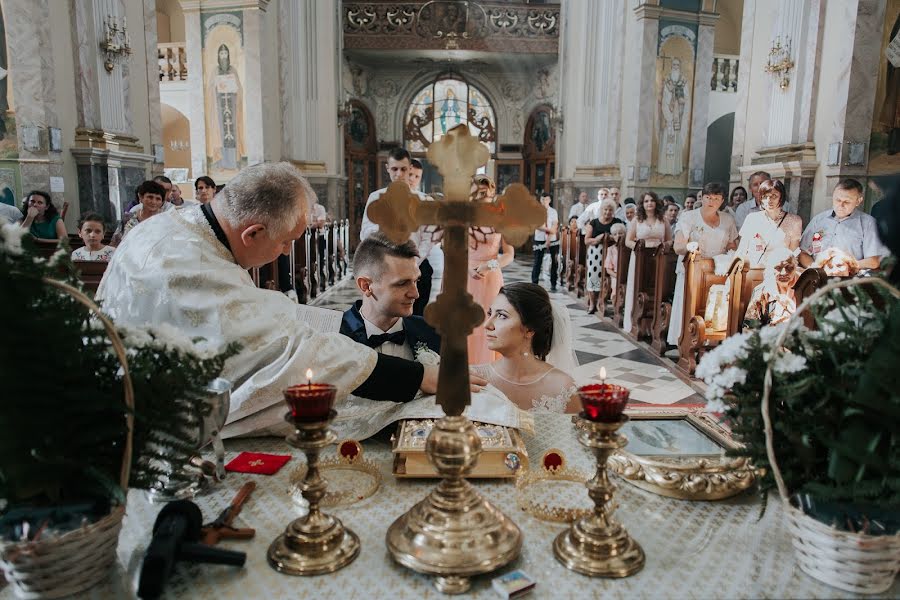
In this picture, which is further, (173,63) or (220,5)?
(173,63)

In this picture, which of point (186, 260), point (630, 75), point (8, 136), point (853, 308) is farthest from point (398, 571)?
point (630, 75)

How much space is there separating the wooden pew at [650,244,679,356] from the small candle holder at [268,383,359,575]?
5896 mm

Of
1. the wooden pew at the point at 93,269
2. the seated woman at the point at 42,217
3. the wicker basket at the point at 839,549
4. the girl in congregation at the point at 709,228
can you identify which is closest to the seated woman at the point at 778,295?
the girl in congregation at the point at 709,228

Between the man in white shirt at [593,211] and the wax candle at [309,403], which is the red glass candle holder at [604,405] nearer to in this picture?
the wax candle at [309,403]

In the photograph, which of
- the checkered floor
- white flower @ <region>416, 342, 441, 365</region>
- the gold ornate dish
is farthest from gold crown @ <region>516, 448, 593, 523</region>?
the checkered floor

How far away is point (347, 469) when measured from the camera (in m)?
1.52

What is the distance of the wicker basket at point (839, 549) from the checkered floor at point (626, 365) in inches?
116

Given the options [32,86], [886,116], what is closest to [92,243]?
[32,86]

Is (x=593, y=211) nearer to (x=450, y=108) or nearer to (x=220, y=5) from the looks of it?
(x=220, y=5)

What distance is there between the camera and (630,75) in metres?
12.9

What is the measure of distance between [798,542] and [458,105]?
20177 millimetres

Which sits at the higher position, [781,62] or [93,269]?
[781,62]

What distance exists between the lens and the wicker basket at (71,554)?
0.98m

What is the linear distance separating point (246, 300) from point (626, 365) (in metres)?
5.03
